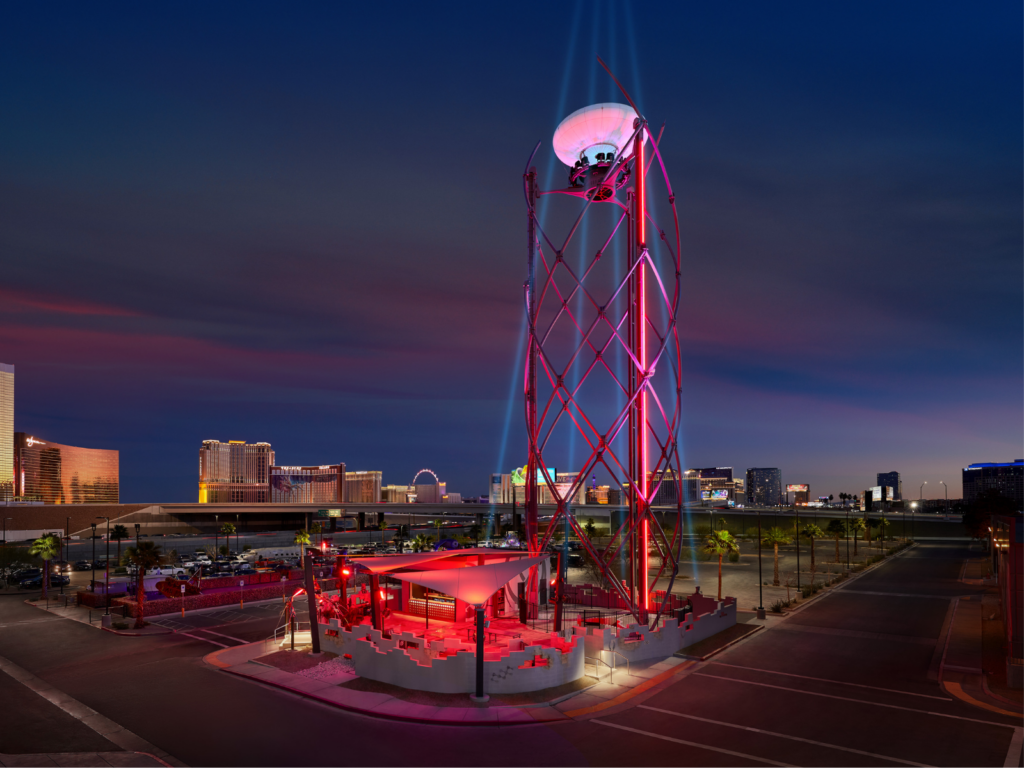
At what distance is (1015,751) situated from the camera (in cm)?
1797

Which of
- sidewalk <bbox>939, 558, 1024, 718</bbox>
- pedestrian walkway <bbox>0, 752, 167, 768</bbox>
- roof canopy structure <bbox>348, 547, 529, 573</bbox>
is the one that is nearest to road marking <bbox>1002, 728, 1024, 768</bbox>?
sidewalk <bbox>939, 558, 1024, 718</bbox>

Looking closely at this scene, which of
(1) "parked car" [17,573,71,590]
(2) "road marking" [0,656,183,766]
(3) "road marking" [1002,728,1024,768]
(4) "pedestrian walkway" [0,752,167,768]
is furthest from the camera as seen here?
(1) "parked car" [17,573,71,590]

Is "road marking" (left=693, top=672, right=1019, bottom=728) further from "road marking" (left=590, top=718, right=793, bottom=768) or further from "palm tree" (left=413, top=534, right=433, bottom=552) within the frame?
"palm tree" (left=413, top=534, right=433, bottom=552)

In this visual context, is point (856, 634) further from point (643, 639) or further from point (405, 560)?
point (405, 560)

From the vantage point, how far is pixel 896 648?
3056 centimetres

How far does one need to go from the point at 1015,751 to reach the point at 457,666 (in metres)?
16.1

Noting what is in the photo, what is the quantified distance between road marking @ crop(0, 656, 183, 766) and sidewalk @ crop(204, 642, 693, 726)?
5.16 meters

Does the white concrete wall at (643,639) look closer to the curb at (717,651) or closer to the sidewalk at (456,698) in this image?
the curb at (717,651)

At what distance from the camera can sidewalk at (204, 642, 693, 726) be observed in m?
20.6

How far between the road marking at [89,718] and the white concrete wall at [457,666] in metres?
7.80

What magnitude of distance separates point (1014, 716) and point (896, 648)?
10033 mm

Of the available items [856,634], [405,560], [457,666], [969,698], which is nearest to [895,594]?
[856,634]

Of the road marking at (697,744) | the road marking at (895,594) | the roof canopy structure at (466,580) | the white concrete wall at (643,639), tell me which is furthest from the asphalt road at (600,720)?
the road marking at (895,594)

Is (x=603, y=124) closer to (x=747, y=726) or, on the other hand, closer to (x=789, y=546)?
(x=747, y=726)
